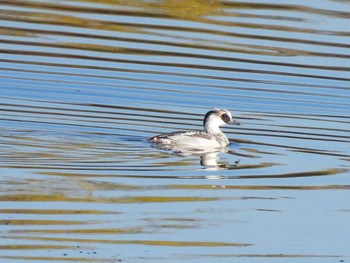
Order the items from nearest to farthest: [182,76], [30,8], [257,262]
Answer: [257,262]
[182,76]
[30,8]

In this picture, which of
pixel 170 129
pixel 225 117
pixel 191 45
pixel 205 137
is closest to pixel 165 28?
pixel 191 45

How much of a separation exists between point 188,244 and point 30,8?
13.1 meters

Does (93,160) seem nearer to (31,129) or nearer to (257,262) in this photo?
(31,129)

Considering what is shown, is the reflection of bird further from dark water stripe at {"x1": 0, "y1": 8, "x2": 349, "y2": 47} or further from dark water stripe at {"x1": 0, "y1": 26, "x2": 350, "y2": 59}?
dark water stripe at {"x1": 0, "y1": 8, "x2": 349, "y2": 47}

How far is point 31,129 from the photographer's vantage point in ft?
58.3

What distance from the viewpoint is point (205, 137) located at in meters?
18.7

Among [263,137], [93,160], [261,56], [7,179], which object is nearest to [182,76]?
[261,56]

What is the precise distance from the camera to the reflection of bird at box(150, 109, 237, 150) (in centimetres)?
1764

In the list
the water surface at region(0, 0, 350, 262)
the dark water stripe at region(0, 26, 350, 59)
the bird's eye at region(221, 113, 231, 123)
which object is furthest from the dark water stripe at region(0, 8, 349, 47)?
the bird's eye at region(221, 113, 231, 123)

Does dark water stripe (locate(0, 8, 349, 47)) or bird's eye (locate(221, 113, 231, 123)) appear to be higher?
dark water stripe (locate(0, 8, 349, 47))

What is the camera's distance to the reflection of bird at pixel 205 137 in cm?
1764

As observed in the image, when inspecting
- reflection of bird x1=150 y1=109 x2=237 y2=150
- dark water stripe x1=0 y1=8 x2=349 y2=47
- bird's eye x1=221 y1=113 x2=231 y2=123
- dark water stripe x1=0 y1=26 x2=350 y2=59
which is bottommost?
reflection of bird x1=150 y1=109 x2=237 y2=150

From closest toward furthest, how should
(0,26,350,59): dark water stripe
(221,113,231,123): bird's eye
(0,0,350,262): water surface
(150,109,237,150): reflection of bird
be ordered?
1. (0,0,350,262): water surface
2. (150,109,237,150): reflection of bird
3. (221,113,231,123): bird's eye
4. (0,26,350,59): dark water stripe

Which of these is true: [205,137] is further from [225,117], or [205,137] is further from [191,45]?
[191,45]
